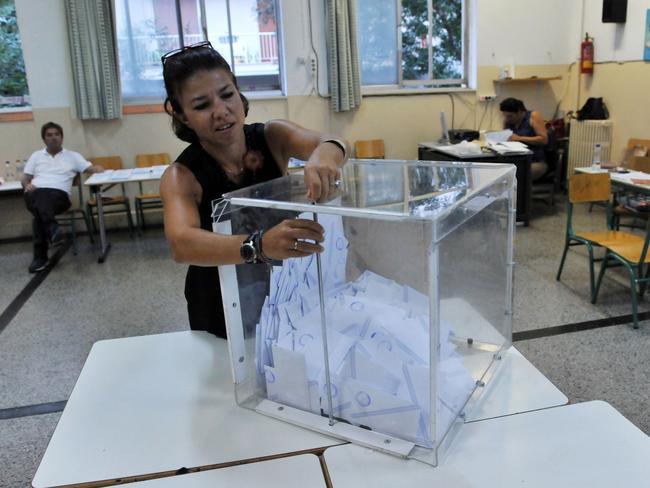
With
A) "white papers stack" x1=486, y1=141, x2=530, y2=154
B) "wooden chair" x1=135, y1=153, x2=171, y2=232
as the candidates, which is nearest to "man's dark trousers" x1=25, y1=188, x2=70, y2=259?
"wooden chair" x1=135, y1=153, x2=171, y2=232

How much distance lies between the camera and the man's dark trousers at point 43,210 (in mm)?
4777

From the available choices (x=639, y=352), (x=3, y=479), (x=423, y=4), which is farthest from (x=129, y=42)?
(x=639, y=352)

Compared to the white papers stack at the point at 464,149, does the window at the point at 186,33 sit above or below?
above

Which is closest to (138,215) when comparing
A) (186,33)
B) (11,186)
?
(11,186)

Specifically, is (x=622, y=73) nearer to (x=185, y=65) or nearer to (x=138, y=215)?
(x=138, y=215)

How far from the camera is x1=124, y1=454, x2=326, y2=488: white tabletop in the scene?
89 cm

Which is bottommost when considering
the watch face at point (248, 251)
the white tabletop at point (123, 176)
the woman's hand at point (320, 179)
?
the white tabletop at point (123, 176)

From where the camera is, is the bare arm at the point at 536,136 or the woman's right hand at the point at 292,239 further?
the bare arm at the point at 536,136

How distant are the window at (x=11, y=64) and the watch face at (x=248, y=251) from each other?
5.70 m

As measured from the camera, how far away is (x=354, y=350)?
3.16 ft

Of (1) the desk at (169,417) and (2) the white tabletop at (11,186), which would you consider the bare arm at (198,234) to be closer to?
(1) the desk at (169,417)

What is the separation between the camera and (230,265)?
107 cm

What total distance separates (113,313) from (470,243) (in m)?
3.10

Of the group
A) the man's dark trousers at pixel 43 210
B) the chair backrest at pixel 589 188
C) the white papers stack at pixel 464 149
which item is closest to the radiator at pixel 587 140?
the white papers stack at pixel 464 149
